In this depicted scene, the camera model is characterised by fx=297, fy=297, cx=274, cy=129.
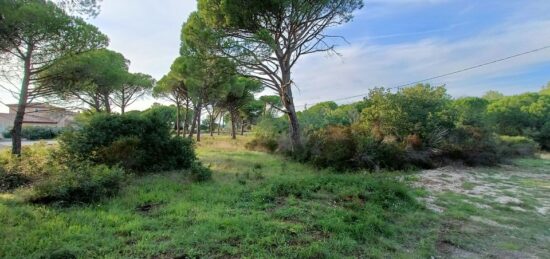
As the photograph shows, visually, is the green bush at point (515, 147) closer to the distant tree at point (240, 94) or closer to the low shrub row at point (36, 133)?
the distant tree at point (240, 94)

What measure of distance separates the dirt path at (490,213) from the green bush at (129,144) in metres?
6.19

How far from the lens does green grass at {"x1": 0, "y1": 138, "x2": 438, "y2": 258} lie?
300cm

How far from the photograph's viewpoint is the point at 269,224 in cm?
366

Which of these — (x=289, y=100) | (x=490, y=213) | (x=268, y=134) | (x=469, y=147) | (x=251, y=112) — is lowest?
(x=490, y=213)

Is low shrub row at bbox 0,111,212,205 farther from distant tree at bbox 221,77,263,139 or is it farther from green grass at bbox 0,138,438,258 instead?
distant tree at bbox 221,77,263,139

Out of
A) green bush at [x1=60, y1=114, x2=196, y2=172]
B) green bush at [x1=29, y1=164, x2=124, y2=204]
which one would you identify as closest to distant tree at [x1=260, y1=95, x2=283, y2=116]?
green bush at [x1=60, y1=114, x2=196, y2=172]

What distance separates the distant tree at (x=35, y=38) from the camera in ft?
23.7

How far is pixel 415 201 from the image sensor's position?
527 cm

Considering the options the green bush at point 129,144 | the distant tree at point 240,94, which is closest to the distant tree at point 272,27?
the green bush at point 129,144

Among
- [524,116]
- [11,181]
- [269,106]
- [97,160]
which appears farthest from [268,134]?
[524,116]

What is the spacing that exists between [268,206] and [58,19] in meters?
7.44

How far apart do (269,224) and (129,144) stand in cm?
503

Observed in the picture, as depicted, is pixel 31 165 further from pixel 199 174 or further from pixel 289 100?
pixel 289 100

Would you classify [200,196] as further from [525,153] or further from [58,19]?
[525,153]
